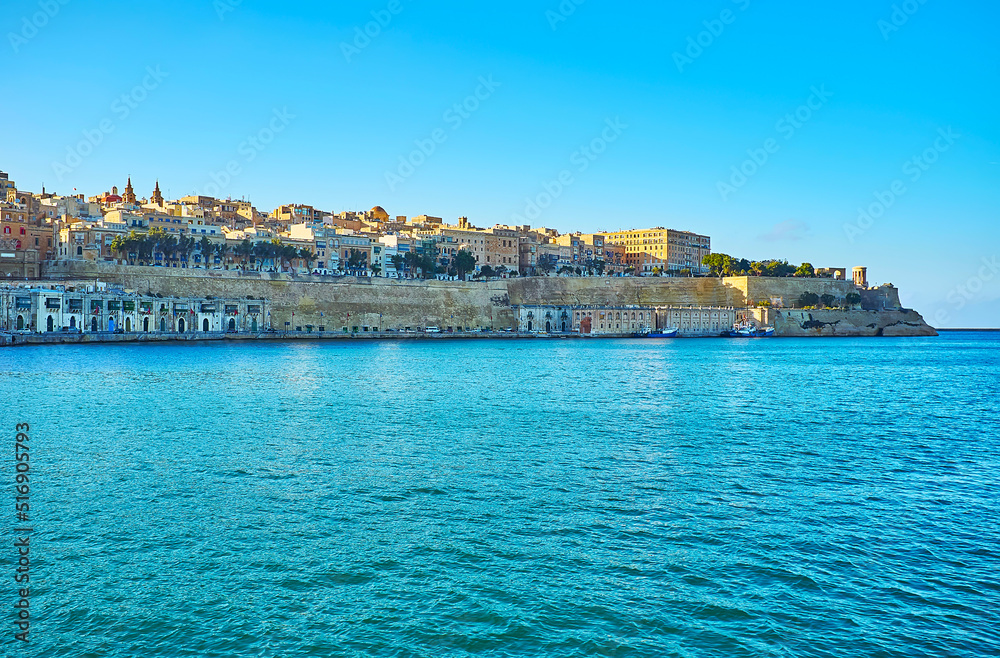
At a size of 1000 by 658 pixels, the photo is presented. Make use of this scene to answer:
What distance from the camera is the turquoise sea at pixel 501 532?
6039 millimetres

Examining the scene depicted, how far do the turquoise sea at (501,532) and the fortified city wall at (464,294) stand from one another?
3897 centimetres

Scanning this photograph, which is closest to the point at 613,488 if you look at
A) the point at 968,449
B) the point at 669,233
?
the point at 968,449

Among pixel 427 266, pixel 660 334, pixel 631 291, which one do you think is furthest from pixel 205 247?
pixel 631 291

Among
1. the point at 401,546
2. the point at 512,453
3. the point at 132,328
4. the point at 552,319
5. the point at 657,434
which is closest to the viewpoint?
the point at 401,546

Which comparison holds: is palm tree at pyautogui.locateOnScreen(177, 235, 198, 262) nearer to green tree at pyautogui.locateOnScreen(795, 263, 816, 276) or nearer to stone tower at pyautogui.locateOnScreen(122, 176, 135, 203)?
stone tower at pyautogui.locateOnScreen(122, 176, 135, 203)

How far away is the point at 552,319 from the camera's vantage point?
236 feet

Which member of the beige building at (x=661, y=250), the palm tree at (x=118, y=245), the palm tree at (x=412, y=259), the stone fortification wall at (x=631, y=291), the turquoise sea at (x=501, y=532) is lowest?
the turquoise sea at (x=501, y=532)

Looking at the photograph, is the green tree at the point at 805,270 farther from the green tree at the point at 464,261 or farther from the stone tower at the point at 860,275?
the green tree at the point at 464,261

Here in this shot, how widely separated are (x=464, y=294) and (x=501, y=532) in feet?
201

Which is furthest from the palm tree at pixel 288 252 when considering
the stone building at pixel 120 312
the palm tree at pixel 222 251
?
the stone building at pixel 120 312

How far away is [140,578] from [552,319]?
216ft

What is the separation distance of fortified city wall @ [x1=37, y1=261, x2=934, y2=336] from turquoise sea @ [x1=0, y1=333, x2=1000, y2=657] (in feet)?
128

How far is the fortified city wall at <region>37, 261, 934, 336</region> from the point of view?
5506cm

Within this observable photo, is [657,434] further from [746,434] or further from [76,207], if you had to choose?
[76,207]
